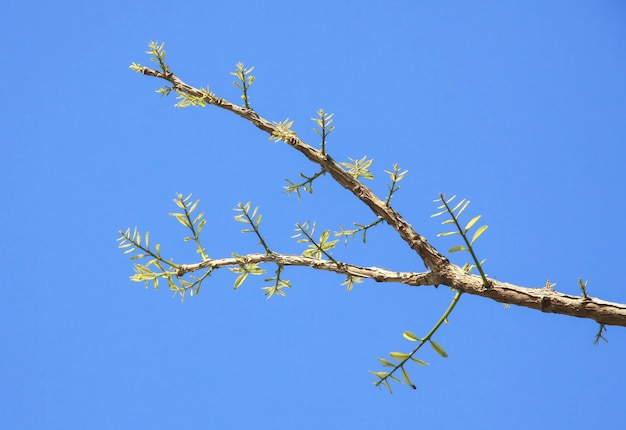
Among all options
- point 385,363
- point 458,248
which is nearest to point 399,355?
point 385,363

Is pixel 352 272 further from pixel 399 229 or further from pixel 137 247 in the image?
pixel 137 247

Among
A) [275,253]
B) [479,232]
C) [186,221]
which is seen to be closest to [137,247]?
[186,221]

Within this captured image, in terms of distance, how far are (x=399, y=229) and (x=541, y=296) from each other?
0.16 m

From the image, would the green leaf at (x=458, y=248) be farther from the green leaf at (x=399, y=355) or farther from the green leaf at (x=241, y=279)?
the green leaf at (x=241, y=279)

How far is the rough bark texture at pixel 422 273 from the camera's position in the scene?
0.64m

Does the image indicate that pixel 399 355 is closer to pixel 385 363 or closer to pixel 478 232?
pixel 385 363

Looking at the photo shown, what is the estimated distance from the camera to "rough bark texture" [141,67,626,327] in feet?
2.09

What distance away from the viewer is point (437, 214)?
65 centimetres

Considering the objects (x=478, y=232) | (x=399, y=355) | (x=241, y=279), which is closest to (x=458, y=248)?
(x=478, y=232)

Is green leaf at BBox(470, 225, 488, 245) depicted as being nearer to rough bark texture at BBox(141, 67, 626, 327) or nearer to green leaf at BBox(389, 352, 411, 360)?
rough bark texture at BBox(141, 67, 626, 327)

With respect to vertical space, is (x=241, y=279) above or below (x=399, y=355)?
above

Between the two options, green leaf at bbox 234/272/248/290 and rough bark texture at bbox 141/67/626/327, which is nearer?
rough bark texture at bbox 141/67/626/327

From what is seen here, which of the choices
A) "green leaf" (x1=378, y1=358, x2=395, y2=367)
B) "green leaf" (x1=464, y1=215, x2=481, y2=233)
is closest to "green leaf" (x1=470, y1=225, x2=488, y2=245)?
"green leaf" (x1=464, y1=215, x2=481, y2=233)

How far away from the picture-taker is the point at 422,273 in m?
0.70
